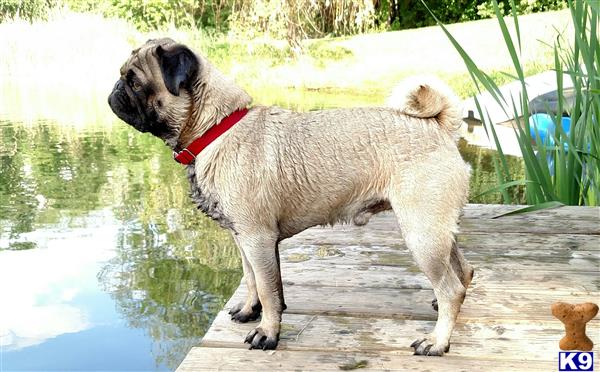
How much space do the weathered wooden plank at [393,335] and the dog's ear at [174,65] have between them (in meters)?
0.92

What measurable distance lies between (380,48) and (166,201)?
9311 millimetres

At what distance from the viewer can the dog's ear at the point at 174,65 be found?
8.57 feet

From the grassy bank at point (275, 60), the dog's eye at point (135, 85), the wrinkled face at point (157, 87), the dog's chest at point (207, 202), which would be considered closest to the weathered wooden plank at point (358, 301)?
the dog's chest at point (207, 202)

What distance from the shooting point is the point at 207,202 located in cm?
271

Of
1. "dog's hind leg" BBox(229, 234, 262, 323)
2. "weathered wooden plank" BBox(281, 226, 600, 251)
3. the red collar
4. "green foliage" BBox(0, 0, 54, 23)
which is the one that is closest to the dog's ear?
the red collar

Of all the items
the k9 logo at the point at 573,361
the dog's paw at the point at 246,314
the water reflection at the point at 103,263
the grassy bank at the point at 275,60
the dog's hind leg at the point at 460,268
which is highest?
the dog's hind leg at the point at 460,268

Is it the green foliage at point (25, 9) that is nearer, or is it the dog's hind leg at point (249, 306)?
the dog's hind leg at point (249, 306)

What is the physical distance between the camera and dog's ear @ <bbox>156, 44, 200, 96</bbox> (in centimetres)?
261

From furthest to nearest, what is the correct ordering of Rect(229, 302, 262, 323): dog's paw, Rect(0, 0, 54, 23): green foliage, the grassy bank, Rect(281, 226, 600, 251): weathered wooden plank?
Rect(0, 0, 54, 23): green foliage < the grassy bank < Rect(281, 226, 600, 251): weathered wooden plank < Rect(229, 302, 262, 323): dog's paw

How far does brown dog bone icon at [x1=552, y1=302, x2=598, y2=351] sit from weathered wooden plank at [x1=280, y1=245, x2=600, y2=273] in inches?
36.3

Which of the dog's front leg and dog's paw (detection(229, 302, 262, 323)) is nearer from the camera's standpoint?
the dog's front leg

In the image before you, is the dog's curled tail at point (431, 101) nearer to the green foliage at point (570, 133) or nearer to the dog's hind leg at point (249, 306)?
the dog's hind leg at point (249, 306)

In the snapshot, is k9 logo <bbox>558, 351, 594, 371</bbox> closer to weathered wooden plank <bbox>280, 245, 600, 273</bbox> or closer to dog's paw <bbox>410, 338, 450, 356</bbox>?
dog's paw <bbox>410, 338, 450, 356</bbox>

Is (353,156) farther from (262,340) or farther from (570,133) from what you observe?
(570,133)
